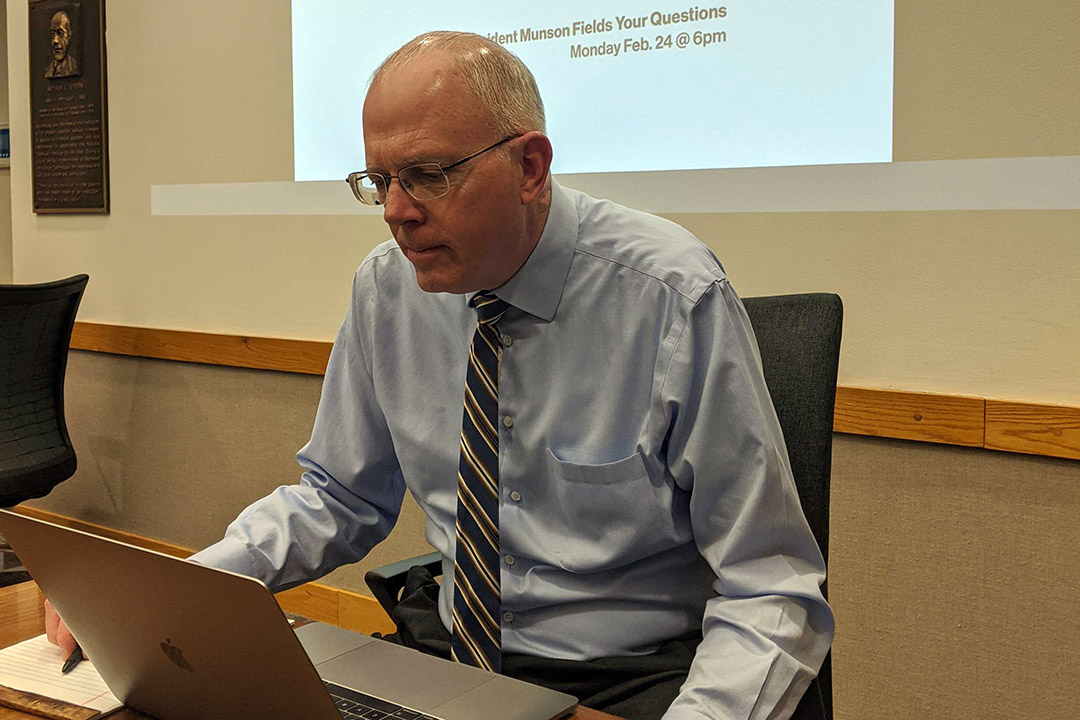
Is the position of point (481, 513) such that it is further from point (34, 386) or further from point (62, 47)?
point (62, 47)

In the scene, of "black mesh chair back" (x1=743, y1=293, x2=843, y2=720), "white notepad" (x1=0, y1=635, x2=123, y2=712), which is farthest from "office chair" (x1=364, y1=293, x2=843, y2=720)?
"white notepad" (x1=0, y1=635, x2=123, y2=712)

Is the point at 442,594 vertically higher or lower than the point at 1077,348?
lower

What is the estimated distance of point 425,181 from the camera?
1.23 meters

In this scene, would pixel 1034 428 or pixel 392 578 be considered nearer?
pixel 392 578

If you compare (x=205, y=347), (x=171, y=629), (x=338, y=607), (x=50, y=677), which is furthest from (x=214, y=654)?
(x=205, y=347)

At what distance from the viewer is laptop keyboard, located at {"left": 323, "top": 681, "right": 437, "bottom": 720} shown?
2.88 feet

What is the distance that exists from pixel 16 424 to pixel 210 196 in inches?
35.9

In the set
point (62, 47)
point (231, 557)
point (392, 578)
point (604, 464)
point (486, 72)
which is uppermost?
point (62, 47)

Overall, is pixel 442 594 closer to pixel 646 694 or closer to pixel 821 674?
pixel 646 694

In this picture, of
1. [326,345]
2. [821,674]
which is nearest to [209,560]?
[821,674]

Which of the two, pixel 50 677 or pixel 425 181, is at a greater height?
pixel 425 181

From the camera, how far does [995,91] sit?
196 centimetres

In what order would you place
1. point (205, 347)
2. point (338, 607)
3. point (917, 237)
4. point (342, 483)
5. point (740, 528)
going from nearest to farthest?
point (740, 528)
point (342, 483)
point (917, 237)
point (338, 607)
point (205, 347)

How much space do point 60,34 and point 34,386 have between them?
141cm
